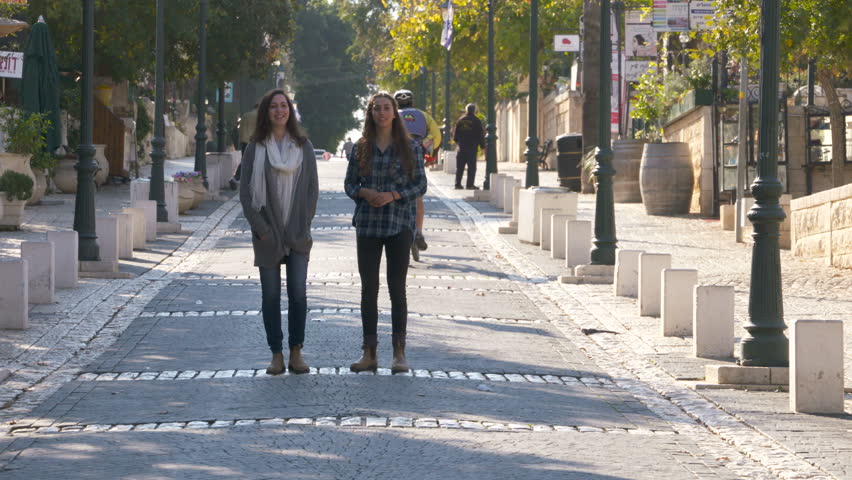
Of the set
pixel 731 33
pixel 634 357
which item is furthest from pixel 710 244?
pixel 634 357

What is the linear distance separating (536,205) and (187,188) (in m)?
7.89

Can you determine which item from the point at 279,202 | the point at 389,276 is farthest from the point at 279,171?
the point at 389,276

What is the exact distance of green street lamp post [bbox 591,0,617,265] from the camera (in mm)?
16734

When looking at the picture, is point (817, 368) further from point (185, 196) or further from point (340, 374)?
point (185, 196)

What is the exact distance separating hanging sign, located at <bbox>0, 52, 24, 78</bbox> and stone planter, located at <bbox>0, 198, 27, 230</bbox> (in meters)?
4.67

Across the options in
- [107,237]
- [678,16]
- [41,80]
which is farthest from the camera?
[41,80]

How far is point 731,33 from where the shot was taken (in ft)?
70.0

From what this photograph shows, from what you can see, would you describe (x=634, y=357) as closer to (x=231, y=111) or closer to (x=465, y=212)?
(x=465, y=212)

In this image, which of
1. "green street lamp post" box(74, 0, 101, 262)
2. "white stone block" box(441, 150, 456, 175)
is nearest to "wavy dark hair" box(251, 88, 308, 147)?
"green street lamp post" box(74, 0, 101, 262)

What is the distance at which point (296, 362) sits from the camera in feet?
31.7

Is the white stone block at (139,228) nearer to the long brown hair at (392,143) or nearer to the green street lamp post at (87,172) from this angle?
the green street lamp post at (87,172)

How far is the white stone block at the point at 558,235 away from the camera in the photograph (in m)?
19.2

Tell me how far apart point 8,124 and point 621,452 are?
62.6 feet

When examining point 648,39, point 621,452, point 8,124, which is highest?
point 648,39
